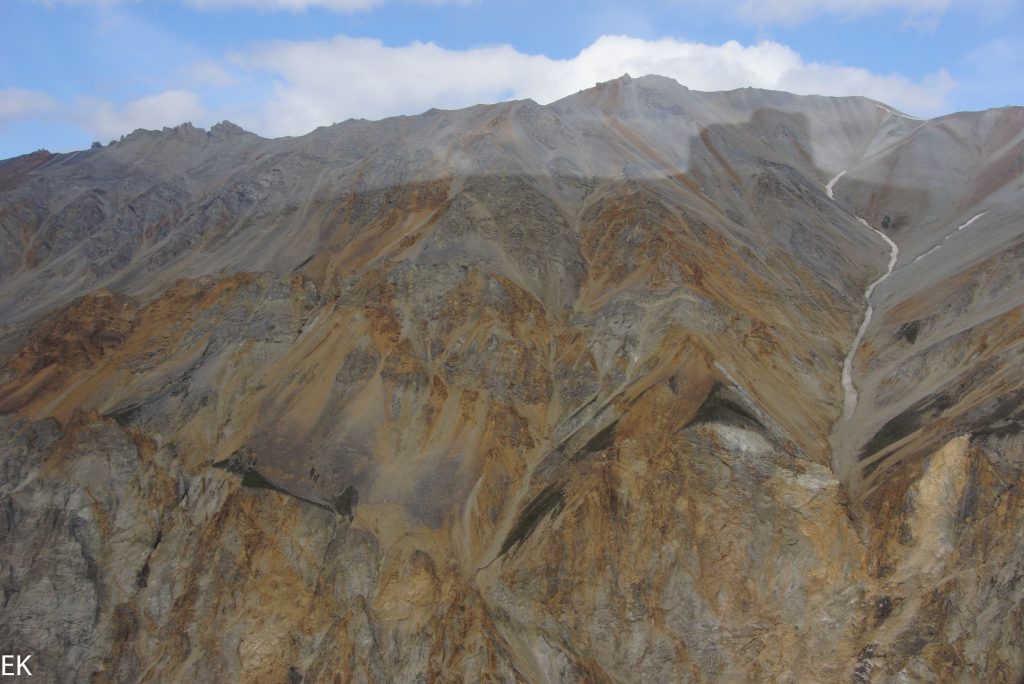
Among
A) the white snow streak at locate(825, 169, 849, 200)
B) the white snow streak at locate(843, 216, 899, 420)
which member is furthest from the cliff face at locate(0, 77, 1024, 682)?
the white snow streak at locate(825, 169, 849, 200)

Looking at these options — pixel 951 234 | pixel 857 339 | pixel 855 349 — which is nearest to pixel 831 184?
pixel 951 234

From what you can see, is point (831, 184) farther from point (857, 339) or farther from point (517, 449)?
point (517, 449)

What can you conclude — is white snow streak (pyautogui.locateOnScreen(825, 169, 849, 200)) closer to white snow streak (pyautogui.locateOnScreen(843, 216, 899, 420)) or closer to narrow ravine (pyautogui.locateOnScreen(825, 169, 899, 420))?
narrow ravine (pyautogui.locateOnScreen(825, 169, 899, 420))

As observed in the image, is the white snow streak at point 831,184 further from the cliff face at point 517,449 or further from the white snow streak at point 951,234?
the cliff face at point 517,449

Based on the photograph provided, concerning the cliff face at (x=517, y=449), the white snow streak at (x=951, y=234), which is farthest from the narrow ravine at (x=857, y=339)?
the white snow streak at (x=951, y=234)

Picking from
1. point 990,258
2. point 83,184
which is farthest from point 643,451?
point 83,184

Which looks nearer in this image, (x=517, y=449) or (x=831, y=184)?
(x=517, y=449)

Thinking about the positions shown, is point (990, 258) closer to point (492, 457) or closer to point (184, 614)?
→ point (492, 457)

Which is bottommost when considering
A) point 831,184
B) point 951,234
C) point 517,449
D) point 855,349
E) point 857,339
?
point 517,449

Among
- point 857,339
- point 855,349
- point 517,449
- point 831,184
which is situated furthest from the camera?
point 831,184
